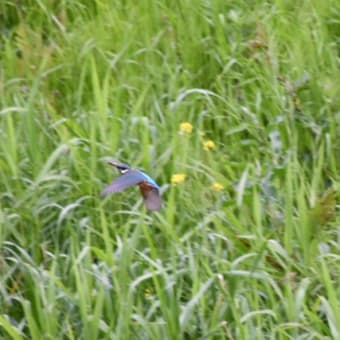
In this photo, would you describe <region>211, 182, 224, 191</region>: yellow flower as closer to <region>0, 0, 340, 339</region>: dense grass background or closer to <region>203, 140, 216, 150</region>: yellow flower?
<region>0, 0, 340, 339</region>: dense grass background

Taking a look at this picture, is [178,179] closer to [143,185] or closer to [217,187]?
[217,187]

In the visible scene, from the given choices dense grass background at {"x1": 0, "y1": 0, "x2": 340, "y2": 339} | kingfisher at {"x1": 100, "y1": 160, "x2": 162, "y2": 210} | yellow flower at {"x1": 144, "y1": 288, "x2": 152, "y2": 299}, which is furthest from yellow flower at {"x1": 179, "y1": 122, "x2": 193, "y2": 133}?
yellow flower at {"x1": 144, "y1": 288, "x2": 152, "y2": 299}

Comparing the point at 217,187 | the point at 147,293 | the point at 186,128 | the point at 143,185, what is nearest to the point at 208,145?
the point at 186,128

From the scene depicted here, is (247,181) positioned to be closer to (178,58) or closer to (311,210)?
(311,210)

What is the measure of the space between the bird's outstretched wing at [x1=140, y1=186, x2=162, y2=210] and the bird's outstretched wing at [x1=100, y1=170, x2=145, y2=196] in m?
0.04

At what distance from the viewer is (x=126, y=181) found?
9.99ft

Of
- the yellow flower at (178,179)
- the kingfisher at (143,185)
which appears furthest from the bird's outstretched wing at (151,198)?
the yellow flower at (178,179)

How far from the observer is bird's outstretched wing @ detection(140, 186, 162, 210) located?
3.07m

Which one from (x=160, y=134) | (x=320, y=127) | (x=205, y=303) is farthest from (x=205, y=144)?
(x=205, y=303)

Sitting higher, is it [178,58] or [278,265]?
[178,58]

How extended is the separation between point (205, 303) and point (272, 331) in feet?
0.61

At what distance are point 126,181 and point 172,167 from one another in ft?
1.42

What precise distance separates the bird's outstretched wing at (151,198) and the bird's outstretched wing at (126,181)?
41 mm

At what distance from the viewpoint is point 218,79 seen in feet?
13.0
